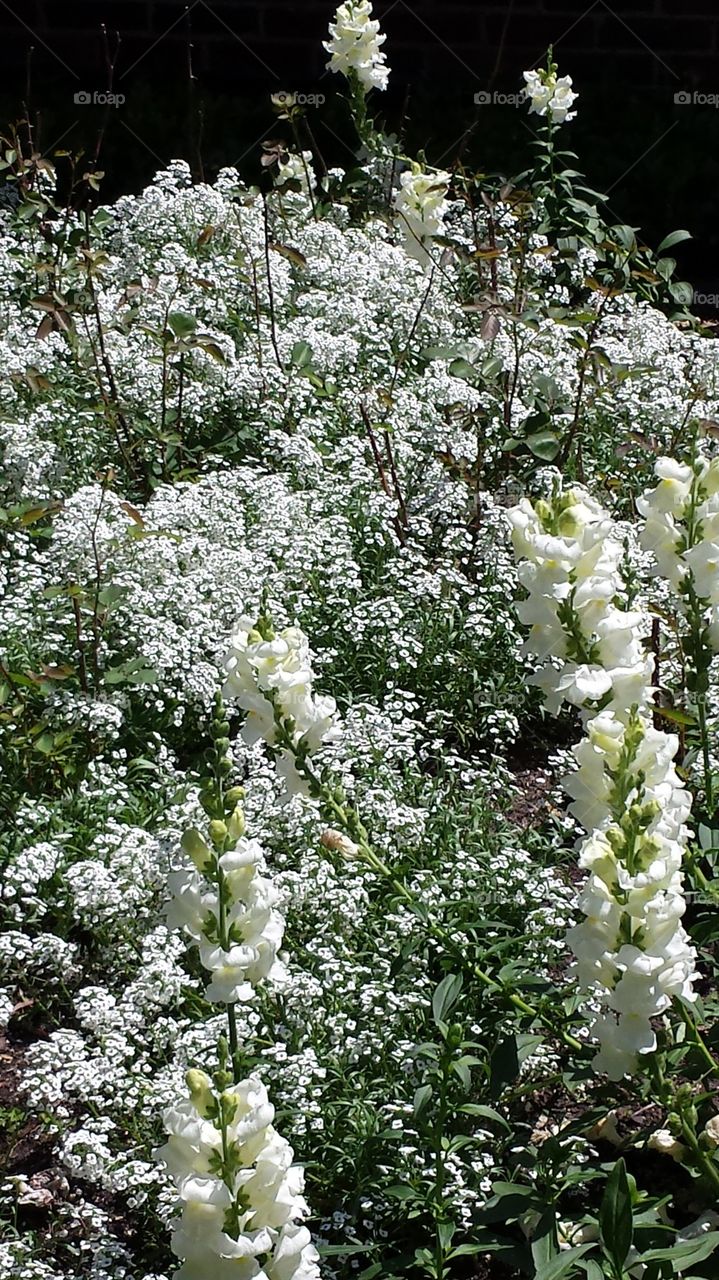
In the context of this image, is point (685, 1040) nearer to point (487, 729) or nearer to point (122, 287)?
point (487, 729)

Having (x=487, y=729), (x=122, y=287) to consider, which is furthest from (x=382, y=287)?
(x=487, y=729)

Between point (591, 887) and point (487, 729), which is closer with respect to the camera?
point (591, 887)

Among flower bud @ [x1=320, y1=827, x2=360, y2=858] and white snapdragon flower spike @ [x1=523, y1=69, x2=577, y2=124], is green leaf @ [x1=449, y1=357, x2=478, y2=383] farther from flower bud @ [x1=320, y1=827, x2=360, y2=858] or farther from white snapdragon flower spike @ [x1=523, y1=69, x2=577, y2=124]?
flower bud @ [x1=320, y1=827, x2=360, y2=858]

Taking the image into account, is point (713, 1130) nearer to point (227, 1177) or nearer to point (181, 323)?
point (227, 1177)

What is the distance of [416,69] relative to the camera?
894 centimetres

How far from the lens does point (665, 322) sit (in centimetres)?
554

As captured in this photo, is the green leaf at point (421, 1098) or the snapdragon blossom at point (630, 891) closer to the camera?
the snapdragon blossom at point (630, 891)

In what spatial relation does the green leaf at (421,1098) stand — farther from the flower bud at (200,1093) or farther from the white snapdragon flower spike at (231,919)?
the flower bud at (200,1093)

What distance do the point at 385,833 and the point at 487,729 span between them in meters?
0.77

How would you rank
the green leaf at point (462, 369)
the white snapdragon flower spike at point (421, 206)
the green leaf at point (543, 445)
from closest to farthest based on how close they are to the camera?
the green leaf at point (543, 445) < the green leaf at point (462, 369) < the white snapdragon flower spike at point (421, 206)

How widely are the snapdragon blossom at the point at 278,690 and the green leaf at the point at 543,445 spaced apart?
2.09 metres

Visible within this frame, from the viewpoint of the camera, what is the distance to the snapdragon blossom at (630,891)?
85.0 inches

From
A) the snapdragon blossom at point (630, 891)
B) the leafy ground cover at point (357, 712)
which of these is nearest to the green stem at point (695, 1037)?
the leafy ground cover at point (357, 712)

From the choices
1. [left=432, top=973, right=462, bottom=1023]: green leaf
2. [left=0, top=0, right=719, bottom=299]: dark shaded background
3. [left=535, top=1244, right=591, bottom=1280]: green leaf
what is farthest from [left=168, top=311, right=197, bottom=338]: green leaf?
[left=0, top=0, right=719, bottom=299]: dark shaded background
